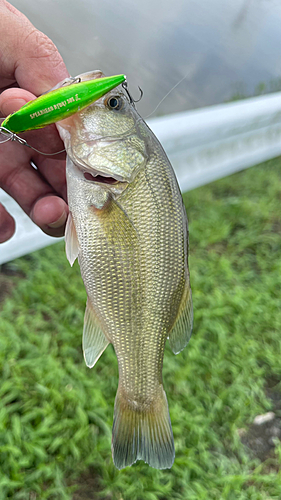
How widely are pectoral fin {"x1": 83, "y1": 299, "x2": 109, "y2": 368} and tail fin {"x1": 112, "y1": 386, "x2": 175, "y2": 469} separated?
0.69 feet

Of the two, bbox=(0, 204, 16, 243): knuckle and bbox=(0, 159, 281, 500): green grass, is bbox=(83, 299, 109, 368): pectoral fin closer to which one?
bbox=(0, 204, 16, 243): knuckle

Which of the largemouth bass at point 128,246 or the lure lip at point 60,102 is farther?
the largemouth bass at point 128,246

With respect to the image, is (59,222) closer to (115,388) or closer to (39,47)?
(39,47)

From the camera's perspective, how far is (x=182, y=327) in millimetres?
1396

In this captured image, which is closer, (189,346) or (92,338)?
(92,338)

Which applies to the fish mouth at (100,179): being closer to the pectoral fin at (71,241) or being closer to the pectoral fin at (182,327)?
the pectoral fin at (71,241)

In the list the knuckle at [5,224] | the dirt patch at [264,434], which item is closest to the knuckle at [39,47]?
the knuckle at [5,224]

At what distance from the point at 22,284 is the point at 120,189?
194cm

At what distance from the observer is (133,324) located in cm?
134

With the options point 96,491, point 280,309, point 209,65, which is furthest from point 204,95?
point 96,491

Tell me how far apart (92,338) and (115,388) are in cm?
126

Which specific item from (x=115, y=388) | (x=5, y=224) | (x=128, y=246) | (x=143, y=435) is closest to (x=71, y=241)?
(x=128, y=246)

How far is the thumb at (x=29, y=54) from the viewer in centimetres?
138

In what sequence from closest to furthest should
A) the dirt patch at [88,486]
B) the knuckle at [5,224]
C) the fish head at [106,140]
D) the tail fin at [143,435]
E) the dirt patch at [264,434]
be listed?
the fish head at [106,140]
the tail fin at [143,435]
the knuckle at [5,224]
the dirt patch at [88,486]
the dirt patch at [264,434]
